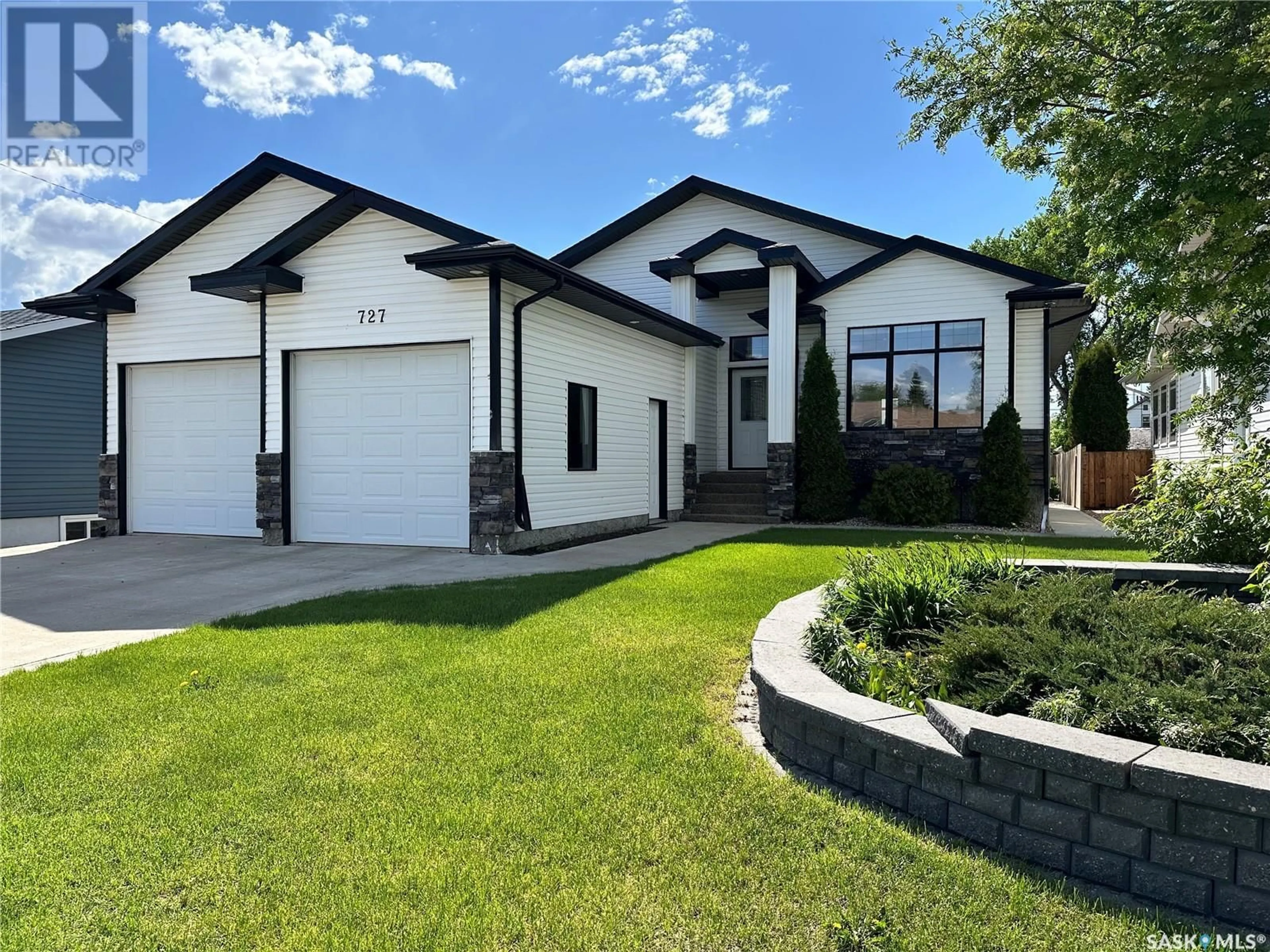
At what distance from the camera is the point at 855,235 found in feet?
49.7

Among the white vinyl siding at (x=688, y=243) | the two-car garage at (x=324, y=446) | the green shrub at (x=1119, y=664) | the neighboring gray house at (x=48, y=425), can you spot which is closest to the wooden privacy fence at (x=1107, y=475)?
the white vinyl siding at (x=688, y=243)

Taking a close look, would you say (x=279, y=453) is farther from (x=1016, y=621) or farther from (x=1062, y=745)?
(x=1062, y=745)

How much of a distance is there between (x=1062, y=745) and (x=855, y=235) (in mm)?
14376

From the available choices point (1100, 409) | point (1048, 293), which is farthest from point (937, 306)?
point (1100, 409)

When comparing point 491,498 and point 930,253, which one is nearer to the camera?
point 491,498

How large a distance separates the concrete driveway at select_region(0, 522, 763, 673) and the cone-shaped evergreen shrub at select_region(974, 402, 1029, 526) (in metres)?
4.61

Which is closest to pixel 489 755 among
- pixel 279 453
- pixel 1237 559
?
pixel 1237 559

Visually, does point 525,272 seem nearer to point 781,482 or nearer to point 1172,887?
point 781,482

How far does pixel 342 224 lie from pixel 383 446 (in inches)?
121

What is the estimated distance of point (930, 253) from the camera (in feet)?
45.0

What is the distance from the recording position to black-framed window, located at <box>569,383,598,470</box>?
11133 mm

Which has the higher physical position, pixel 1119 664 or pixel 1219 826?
pixel 1119 664

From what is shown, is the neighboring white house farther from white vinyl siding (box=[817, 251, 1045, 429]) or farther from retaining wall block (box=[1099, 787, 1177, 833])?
retaining wall block (box=[1099, 787, 1177, 833])

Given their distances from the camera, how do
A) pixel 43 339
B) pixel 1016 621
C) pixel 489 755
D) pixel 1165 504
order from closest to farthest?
pixel 489 755 < pixel 1016 621 < pixel 1165 504 < pixel 43 339
